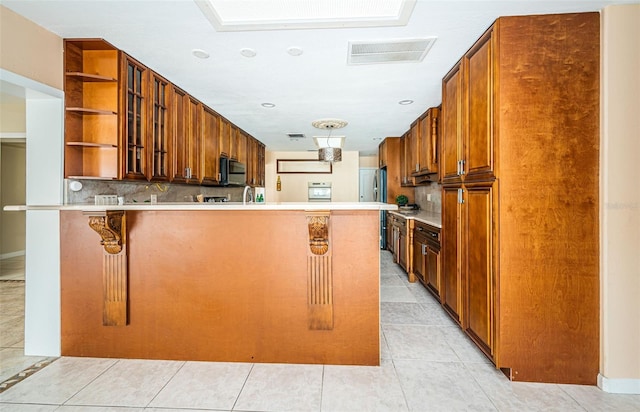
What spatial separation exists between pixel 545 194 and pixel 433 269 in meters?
1.71

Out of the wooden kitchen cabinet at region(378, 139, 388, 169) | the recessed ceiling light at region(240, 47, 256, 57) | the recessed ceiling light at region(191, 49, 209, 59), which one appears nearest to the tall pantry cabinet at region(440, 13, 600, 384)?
the recessed ceiling light at region(240, 47, 256, 57)

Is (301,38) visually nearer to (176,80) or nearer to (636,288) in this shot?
(176,80)

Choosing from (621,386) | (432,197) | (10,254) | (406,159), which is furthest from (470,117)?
(10,254)

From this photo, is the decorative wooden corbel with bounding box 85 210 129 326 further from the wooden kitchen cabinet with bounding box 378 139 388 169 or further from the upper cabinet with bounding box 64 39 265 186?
the wooden kitchen cabinet with bounding box 378 139 388 169

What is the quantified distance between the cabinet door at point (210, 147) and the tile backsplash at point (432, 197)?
326cm

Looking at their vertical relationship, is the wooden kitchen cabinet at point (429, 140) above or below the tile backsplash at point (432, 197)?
above

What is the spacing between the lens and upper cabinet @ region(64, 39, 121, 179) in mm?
2318

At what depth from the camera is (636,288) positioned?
1.81 meters

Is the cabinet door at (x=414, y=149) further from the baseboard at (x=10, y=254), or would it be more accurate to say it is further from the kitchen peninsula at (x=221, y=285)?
the baseboard at (x=10, y=254)

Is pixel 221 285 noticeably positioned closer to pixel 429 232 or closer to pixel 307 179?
pixel 429 232

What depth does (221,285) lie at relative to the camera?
219cm

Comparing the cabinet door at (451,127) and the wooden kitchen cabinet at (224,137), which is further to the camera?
the wooden kitchen cabinet at (224,137)

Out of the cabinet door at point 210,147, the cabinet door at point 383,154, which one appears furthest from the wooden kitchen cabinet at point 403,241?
the cabinet door at point 210,147

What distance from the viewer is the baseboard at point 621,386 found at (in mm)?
1803
